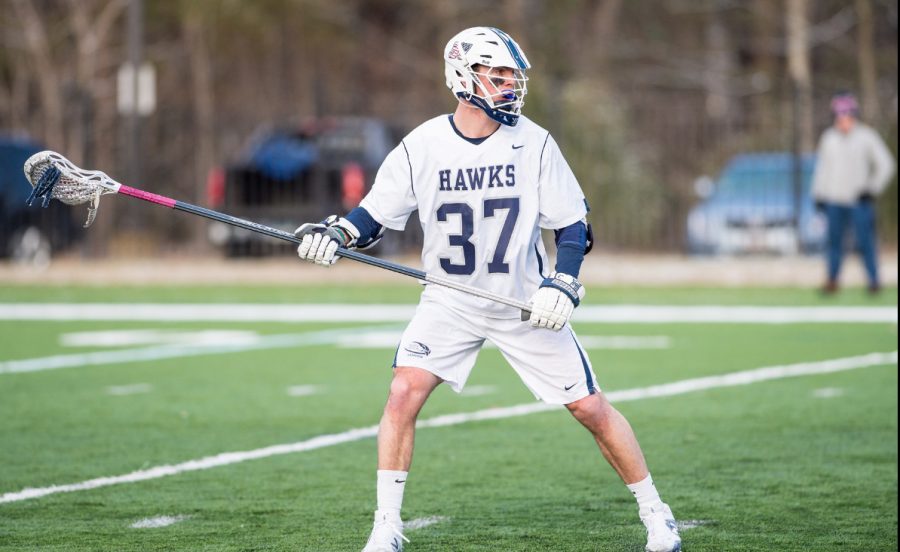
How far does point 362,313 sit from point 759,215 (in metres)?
7.24

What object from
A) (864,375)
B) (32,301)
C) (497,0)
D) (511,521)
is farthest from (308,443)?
(497,0)

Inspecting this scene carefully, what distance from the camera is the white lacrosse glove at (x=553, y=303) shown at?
5570 millimetres

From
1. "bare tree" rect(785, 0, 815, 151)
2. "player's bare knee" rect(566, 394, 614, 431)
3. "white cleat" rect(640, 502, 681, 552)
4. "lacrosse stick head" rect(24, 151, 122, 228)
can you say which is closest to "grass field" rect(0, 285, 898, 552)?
"white cleat" rect(640, 502, 681, 552)

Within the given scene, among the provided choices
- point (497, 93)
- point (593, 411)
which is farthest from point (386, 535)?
point (497, 93)

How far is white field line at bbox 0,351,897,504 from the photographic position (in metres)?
7.12

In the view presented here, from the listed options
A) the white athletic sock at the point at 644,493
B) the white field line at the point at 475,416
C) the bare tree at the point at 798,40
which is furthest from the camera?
the bare tree at the point at 798,40

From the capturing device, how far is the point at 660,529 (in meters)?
5.63

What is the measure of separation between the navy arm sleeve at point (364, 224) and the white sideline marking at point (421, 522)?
1163 millimetres

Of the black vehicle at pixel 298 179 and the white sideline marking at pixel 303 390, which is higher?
the black vehicle at pixel 298 179

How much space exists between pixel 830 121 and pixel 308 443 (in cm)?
1430

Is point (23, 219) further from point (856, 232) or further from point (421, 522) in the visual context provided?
point (421, 522)

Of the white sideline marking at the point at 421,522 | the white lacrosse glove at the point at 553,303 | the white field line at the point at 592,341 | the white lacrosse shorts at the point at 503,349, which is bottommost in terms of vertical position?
the white sideline marking at the point at 421,522

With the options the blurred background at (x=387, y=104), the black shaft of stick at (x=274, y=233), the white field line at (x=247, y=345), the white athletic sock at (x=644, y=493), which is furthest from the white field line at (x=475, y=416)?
the blurred background at (x=387, y=104)

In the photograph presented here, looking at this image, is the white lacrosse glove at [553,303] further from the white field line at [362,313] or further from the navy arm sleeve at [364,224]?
the white field line at [362,313]
